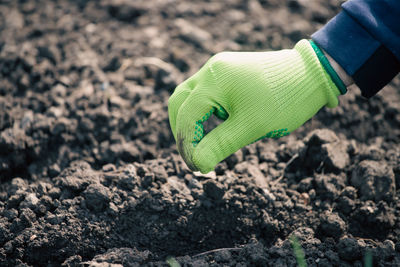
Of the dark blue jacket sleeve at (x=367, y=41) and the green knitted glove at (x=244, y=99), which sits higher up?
the dark blue jacket sleeve at (x=367, y=41)

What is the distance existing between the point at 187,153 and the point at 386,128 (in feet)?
5.05

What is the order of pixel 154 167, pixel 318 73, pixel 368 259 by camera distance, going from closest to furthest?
1. pixel 368 259
2. pixel 318 73
3. pixel 154 167

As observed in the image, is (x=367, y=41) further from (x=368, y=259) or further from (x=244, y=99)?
(x=368, y=259)

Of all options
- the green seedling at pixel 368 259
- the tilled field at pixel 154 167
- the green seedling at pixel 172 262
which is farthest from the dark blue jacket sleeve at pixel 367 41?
the green seedling at pixel 172 262

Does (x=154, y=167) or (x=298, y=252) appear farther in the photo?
(x=154, y=167)

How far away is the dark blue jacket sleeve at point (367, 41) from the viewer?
5.27 feet

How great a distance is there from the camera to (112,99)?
2.43 m

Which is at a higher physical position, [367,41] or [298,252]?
[367,41]

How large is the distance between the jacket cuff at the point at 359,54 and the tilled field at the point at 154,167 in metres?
0.49

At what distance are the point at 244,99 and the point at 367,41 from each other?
0.63 metres

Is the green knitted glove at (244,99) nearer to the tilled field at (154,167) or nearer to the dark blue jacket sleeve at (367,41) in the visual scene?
the dark blue jacket sleeve at (367,41)

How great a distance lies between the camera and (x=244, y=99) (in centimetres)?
167

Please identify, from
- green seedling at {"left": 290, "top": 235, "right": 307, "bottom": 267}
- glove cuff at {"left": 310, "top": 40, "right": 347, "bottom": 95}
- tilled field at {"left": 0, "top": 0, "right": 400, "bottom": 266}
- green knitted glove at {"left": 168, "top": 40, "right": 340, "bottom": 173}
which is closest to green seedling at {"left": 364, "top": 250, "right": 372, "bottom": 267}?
tilled field at {"left": 0, "top": 0, "right": 400, "bottom": 266}

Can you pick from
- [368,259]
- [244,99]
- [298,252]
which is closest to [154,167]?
[244,99]
